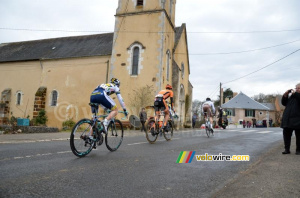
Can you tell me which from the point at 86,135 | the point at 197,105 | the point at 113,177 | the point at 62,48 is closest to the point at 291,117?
the point at 113,177

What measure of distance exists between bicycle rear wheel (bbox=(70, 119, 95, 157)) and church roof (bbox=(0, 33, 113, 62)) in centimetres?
1808

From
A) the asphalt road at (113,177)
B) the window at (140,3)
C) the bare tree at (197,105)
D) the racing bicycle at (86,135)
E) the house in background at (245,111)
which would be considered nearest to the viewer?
the asphalt road at (113,177)

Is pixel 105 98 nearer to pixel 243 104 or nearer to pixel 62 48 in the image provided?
pixel 62 48

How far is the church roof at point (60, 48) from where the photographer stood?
24.4m

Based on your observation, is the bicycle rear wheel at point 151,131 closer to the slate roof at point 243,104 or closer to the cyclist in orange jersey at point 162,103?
the cyclist in orange jersey at point 162,103

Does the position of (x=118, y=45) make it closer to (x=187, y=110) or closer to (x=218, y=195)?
(x=187, y=110)

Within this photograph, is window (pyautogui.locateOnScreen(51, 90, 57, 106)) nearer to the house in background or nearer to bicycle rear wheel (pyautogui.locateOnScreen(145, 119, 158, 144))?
bicycle rear wheel (pyautogui.locateOnScreen(145, 119, 158, 144))

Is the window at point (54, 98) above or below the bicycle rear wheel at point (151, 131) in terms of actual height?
above

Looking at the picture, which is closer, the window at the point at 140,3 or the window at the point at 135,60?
the window at the point at 135,60

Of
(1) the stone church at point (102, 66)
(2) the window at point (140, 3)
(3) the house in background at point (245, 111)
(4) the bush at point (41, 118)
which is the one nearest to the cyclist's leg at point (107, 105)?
(1) the stone church at point (102, 66)

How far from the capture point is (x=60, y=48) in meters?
27.5

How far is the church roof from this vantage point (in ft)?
80.1

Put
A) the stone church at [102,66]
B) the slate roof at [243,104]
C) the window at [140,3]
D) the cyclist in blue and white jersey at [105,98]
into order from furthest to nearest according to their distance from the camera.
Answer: the slate roof at [243,104]
the window at [140,3]
the stone church at [102,66]
the cyclist in blue and white jersey at [105,98]

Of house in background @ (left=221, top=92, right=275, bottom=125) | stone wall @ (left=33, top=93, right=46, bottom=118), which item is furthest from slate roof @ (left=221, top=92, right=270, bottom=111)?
stone wall @ (left=33, top=93, right=46, bottom=118)
